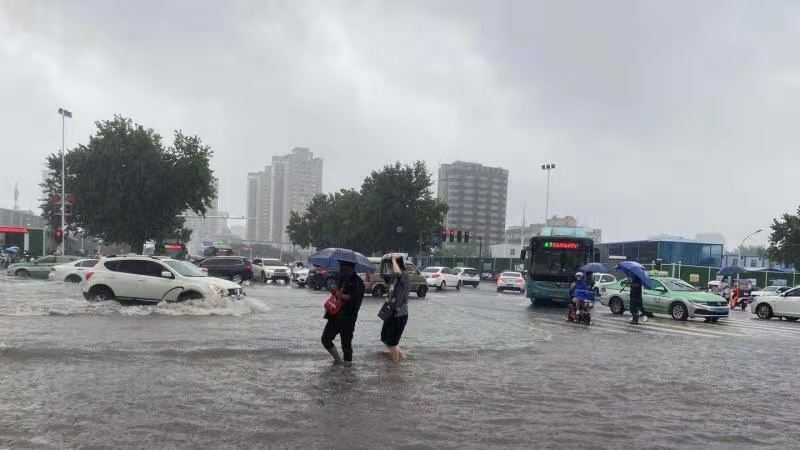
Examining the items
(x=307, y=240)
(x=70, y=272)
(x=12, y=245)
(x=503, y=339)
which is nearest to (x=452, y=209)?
(x=307, y=240)

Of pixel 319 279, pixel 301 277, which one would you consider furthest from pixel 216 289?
pixel 301 277

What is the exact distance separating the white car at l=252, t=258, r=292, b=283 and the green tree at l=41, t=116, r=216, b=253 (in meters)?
10.2

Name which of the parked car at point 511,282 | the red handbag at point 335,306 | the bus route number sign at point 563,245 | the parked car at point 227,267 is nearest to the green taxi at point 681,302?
the bus route number sign at point 563,245

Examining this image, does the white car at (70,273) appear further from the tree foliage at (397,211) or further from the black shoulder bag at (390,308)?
the tree foliage at (397,211)

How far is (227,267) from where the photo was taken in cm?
3812

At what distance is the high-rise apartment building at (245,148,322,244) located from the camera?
151 metres

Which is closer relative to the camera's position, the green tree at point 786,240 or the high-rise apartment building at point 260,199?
the green tree at point 786,240

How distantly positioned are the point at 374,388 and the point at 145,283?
464 inches

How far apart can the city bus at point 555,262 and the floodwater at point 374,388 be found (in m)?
10.2

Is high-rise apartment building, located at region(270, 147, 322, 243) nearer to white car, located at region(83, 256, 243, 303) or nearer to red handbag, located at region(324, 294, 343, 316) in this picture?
white car, located at region(83, 256, 243, 303)

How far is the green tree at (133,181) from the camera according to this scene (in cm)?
4728

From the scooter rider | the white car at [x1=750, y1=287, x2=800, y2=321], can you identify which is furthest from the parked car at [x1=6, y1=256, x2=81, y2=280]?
the white car at [x1=750, y1=287, x2=800, y2=321]

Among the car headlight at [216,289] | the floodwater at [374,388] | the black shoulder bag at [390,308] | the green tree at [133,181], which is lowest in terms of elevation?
the floodwater at [374,388]

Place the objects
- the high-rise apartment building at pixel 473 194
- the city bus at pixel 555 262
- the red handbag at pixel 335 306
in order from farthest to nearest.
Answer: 1. the high-rise apartment building at pixel 473 194
2. the city bus at pixel 555 262
3. the red handbag at pixel 335 306
